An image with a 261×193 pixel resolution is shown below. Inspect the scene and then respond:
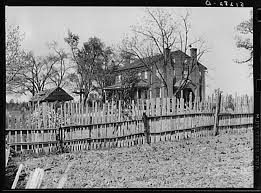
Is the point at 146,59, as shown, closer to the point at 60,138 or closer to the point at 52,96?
the point at 52,96

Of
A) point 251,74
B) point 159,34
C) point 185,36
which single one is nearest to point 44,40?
point 159,34

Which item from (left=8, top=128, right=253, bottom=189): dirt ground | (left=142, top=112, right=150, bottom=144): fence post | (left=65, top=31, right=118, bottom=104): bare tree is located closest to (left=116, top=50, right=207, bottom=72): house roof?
(left=65, top=31, right=118, bottom=104): bare tree

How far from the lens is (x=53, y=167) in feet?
9.41

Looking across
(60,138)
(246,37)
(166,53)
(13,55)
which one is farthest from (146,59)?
(13,55)

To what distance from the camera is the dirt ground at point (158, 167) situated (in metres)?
2.85

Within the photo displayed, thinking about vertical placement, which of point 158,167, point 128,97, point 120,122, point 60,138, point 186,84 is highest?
point 186,84

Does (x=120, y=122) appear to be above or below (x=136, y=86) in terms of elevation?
below

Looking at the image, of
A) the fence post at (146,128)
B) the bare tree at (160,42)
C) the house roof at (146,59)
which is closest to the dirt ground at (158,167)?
the fence post at (146,128)

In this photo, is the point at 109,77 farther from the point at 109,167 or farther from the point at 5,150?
the point at 5,150

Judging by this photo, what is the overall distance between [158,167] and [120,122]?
0.48 metres

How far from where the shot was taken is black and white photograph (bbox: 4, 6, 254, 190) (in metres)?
2.83

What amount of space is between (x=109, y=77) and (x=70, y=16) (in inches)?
22.8

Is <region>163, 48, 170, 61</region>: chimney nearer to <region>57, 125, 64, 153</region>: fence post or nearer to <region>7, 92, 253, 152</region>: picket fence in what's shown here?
<region>7, 92, 253, 152</region>: picket fence

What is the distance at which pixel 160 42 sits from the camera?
2.95 meters
